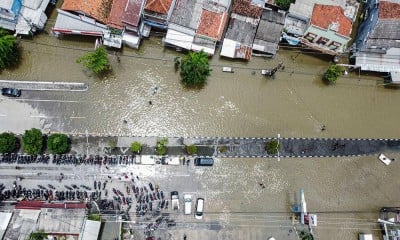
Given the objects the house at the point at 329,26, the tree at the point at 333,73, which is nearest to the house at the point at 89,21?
the house at the point at 329,26

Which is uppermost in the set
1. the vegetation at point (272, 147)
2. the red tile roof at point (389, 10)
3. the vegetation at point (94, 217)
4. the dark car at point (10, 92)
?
the red tile roof at point (389, 10)

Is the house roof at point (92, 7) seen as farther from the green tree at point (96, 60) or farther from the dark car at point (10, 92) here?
the dark car at point (10, 92)

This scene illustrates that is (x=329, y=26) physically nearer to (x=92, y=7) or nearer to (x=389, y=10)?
(x=389, y=10)

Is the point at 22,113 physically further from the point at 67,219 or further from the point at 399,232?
the point at 399,232

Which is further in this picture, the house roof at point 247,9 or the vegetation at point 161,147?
the house roof at point 247,9

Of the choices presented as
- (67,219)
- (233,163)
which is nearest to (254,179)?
(233,163)

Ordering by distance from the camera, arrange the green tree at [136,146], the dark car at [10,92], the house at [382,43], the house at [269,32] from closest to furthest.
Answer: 1. the green tree at [136,146]
2. the dark car at [10,92]
3. the house at [382,43]
4. the house at [269,32]
